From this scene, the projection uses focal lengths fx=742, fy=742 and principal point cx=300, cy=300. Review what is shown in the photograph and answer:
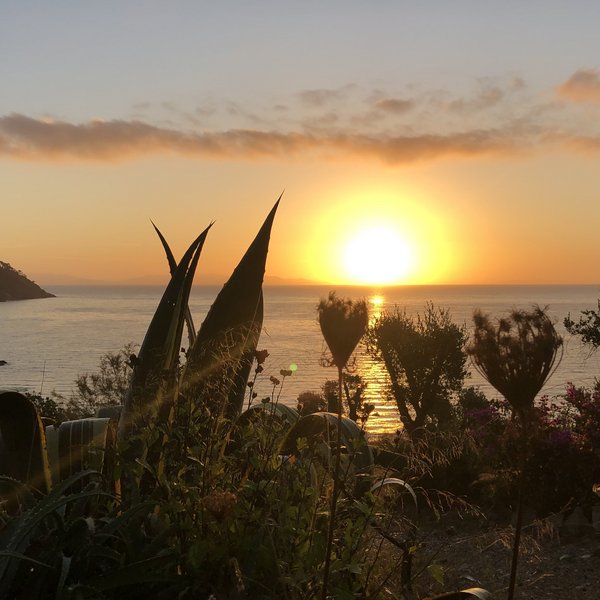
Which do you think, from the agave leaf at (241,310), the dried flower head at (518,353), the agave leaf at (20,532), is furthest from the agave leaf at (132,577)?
the agave leaf at (241,310)

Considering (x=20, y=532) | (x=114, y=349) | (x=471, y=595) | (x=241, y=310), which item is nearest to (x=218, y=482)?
(x=20, y=532)

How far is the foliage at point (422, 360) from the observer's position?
24.1m

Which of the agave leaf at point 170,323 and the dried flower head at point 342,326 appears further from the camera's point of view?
the agave leaf at point 170,323

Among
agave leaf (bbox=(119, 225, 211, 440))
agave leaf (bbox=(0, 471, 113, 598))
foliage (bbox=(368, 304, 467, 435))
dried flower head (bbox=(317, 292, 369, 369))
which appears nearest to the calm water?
foliage (bbox=(368, 304, 467, 435))

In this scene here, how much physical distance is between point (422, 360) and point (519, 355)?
70.6ft

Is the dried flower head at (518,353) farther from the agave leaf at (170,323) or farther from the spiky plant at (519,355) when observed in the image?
the agave leaf at (170,323)

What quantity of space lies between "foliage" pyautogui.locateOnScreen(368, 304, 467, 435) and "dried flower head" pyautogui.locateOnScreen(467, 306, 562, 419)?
21.2m

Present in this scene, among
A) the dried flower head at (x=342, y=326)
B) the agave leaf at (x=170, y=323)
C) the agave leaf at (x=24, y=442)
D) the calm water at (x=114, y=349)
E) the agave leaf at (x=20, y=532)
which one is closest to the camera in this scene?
the dried flower head at (x=342, y=326)

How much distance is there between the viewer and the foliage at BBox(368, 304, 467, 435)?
2406 cm

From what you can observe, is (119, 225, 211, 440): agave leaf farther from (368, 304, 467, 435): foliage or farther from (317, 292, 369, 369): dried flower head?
(368, 304, 467, 435): foliage

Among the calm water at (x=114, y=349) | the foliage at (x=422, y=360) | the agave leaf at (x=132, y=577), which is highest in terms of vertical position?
the agave leaf at (x=132, y=577)

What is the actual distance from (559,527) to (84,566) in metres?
6.95

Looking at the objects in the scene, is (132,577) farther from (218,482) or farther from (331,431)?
(331,431)

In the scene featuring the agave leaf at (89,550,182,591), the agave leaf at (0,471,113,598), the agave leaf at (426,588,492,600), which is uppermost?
the agave leaf at (0,471,113,598)
